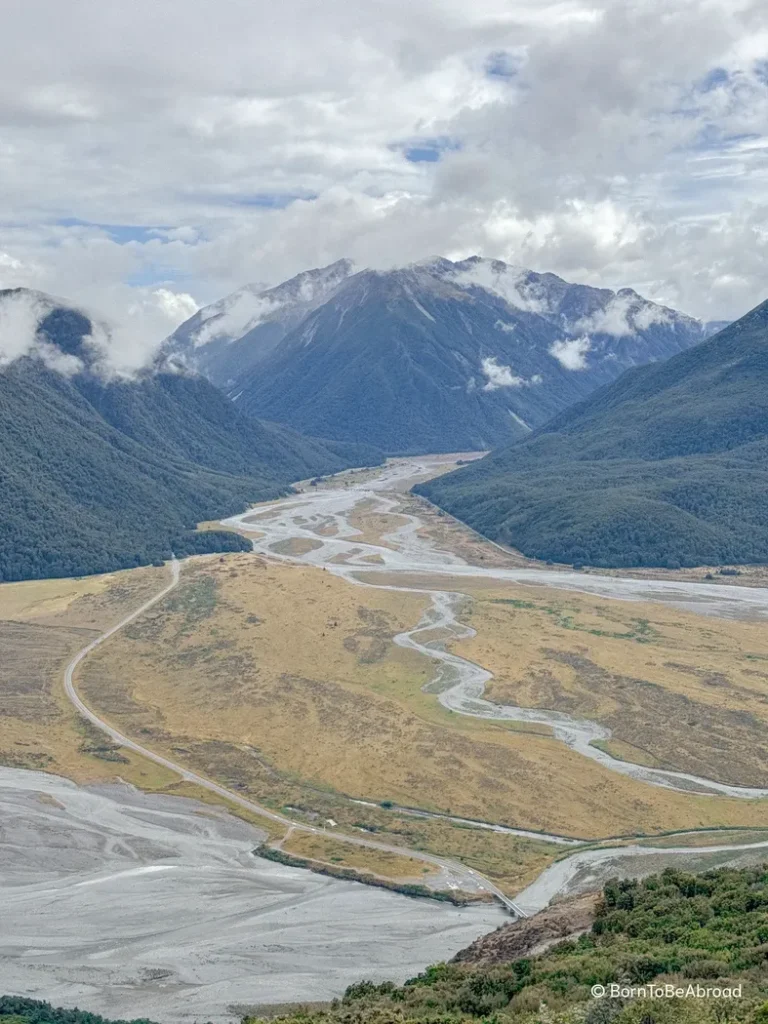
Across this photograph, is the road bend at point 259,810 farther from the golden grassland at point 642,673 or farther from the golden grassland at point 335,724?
the golden grassland at point 642,673

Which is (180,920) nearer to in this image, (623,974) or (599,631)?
(623,974)

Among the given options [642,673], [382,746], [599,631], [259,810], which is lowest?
[259,810]

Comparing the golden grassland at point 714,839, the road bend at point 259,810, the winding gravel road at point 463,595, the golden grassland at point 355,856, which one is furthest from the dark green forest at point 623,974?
the winding gravel road at point 463,595

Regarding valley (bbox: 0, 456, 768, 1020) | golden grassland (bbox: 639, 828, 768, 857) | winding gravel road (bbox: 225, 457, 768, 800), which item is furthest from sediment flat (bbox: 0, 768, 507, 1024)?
winding gravel road (bbox: 225, 457, 768, 800)

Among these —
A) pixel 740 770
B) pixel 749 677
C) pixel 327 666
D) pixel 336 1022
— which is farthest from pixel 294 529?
pixel 336 1022

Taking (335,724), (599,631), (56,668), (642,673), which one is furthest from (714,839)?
(56,668)

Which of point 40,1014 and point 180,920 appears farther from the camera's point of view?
point 180,920

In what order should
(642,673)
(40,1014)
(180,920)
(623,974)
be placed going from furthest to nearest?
(642,673), (180,920), (40,1014), (623,974)
